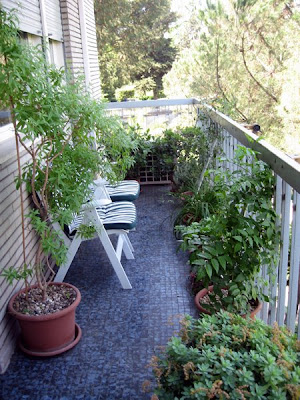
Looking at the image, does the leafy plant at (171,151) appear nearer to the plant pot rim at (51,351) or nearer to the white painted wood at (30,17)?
the white painted wood at (30,17)

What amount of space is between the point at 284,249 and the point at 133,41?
24.4 m

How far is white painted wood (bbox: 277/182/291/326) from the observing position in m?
1.96

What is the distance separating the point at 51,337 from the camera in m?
2.47

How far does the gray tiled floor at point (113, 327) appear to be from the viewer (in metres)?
2.19

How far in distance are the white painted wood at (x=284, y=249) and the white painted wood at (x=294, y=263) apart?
0.10 meters

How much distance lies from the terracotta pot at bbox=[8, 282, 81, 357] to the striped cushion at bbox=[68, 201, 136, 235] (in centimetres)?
81

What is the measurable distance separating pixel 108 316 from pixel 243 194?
4.32 ft

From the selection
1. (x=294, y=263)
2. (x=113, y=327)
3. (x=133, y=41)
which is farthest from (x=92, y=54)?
(x=133, y=41)

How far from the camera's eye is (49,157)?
8.59ft

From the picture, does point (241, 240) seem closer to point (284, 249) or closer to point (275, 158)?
point (284, 249)

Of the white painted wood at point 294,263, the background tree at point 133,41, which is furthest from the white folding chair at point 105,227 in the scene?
the background tree at point 133,41

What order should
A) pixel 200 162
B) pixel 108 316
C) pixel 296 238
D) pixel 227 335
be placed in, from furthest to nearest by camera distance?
pixel 200 162 < pixel 108 316 < pixel 296 238 < pixel 227 335

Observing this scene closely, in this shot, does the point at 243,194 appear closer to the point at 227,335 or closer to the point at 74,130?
the point at 227,335

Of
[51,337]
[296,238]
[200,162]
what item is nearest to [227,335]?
[296,238]
